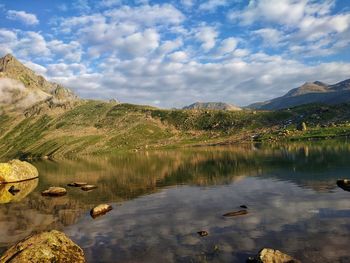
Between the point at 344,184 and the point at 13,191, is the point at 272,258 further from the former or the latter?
the point at 13,191

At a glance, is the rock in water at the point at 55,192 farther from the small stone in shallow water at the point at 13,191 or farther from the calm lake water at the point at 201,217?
the small stone in shallow water at the point at 13,191

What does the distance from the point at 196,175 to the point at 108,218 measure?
153ft

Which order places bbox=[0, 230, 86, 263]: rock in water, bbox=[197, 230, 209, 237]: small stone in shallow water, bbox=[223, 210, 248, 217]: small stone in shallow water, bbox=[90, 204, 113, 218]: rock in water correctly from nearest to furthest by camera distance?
bbox=[0, 230, 86, 263]: rock in water < bbox=[197, 230, 209, 237]: small stone in shallow water < bbox=[223, 210, 248, 217]: small stone in shallow water < bbox=[90, 204, 113, 218]: rock in water

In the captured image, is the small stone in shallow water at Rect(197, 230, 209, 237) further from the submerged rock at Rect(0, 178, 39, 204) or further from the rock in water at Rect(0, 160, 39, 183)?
the rock in water at Rect(0, 160, 39, 183)

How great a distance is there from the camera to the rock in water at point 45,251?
33.2m

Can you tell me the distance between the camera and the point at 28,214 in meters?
63.7

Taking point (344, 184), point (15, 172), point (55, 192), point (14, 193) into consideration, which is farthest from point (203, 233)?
point (15, 172)

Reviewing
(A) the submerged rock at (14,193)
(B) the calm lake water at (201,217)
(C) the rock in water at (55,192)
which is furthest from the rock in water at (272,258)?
(A) the submerged rock at (14,193)

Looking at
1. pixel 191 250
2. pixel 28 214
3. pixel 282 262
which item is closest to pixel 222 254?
pixel 191 250

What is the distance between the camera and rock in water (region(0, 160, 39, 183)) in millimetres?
114613

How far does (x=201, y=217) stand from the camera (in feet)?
169

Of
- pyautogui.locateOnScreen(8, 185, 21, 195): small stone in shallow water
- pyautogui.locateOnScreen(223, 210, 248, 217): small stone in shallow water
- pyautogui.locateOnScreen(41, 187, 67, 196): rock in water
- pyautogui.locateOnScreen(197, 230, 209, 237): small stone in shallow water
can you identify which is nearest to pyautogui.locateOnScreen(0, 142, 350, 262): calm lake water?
pyautogui.locateOnScreen(197, 230, 209, 237): small stone in shallow water

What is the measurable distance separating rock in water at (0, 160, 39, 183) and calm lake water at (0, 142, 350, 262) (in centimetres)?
2207

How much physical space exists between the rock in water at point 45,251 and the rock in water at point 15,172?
286 ft
